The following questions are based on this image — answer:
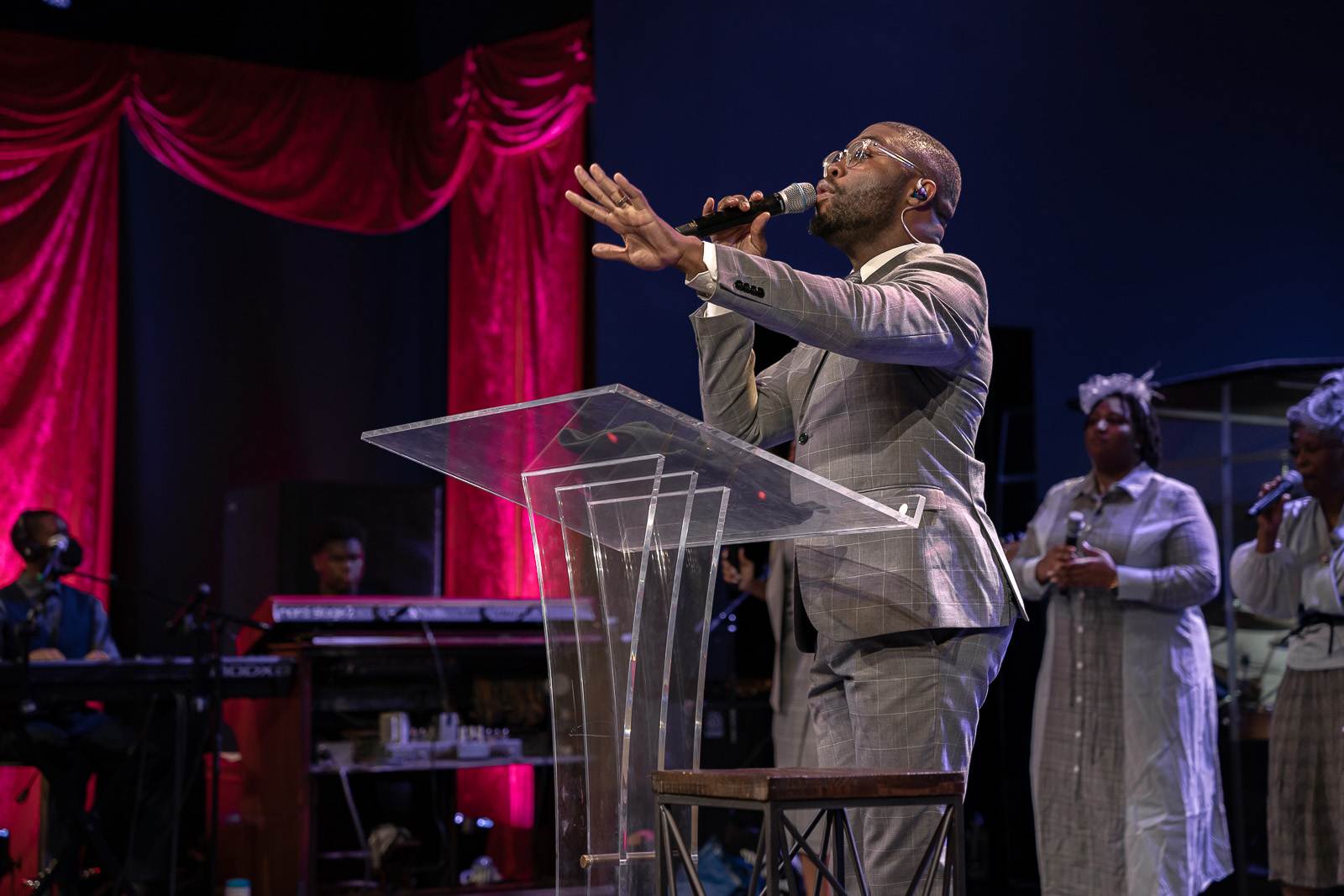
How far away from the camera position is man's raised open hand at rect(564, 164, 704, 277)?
1.85 metres

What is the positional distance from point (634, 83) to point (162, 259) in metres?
2.92

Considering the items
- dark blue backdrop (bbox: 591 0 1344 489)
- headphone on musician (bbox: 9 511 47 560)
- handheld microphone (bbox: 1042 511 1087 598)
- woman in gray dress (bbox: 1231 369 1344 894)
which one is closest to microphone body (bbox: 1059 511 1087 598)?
handheld microphone (bbox: 1042 511 1087 598)

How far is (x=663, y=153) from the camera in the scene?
18.5 ft

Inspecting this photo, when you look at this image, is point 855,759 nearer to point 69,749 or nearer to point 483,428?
point 483,428

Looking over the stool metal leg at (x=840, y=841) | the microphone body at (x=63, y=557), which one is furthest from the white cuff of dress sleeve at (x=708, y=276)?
the microphone body at (x=63, y=557)

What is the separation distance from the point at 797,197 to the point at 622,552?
63 cm

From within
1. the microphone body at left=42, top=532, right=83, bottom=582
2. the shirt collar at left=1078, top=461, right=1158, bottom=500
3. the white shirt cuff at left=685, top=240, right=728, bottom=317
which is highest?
the white shirt cuff at left=685, top=240, right=728, bottom=317

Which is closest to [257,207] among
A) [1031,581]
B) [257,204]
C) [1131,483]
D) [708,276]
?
[257,204]

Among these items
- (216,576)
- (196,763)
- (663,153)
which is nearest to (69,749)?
(196,763)

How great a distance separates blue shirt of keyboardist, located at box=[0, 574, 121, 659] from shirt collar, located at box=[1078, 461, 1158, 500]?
350 cm

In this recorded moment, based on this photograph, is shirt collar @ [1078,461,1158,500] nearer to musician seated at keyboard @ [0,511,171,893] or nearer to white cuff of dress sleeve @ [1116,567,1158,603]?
white cuff of dress sleeve @ [1116,567,1158,603]

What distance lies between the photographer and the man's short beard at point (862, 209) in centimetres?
230

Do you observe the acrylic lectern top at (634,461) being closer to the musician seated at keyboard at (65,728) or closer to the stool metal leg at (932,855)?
the stool metal leg at (932,855)

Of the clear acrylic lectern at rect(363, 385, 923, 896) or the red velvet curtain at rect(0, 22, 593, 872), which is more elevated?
the red velvet curtain at rect(0, 22, 593, 872)
